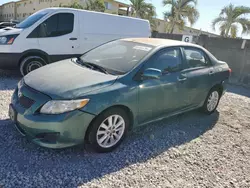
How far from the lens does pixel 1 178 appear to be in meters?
2.40

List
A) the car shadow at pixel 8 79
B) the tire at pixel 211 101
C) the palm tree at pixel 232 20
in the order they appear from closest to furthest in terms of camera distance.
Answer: the tire at pixel 211 101
the car shadow at pixel 8 79
the palm tree at pixel 232 20

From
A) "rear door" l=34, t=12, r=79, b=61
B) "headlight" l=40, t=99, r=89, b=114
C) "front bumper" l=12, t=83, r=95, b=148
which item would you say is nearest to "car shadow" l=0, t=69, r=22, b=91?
"rear door" l=34, t=12, r=79, b=61

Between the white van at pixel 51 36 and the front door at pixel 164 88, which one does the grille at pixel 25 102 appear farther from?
the white van at pixel 51 36

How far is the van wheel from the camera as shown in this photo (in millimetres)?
5938

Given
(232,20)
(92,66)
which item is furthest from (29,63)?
(232,20)

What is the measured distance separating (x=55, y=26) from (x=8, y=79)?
1.93 m

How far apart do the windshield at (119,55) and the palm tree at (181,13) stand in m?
18.6

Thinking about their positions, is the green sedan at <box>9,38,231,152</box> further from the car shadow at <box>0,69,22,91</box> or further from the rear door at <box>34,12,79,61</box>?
the rear door at <box>34,12,79,61</box>

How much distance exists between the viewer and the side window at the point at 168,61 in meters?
3.49

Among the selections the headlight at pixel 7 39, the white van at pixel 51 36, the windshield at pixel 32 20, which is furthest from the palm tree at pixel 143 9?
the headlight at pixel 7 39

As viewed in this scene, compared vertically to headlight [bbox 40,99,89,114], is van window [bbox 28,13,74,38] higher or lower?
higher

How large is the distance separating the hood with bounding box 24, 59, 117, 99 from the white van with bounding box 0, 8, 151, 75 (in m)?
2.88

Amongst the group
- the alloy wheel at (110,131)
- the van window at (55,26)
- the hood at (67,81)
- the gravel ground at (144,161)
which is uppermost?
the van window at (55,26)

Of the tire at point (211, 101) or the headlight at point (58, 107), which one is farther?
the tire at point (211, 101)
